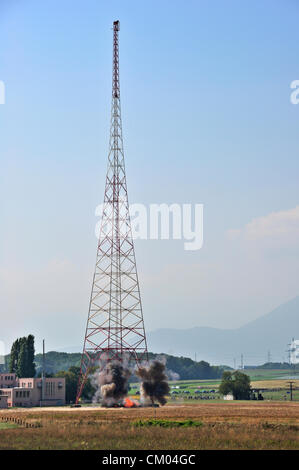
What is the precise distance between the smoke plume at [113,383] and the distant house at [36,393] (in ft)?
60.2

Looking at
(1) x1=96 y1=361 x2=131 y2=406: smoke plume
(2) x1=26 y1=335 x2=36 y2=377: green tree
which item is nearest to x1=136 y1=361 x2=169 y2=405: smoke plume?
(1) x1=96 y1=361 x2=131 y2=406: smoke plume

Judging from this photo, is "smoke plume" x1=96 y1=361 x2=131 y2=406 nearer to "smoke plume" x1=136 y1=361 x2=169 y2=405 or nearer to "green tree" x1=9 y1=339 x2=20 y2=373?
"smoke plume" x1=136 y1=361 x2=169 y2=405

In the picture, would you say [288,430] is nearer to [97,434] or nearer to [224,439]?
[224,439]

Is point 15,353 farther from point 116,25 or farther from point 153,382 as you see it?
point 116,25

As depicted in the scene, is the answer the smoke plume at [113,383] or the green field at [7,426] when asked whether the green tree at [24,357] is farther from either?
the green field at [7,426]

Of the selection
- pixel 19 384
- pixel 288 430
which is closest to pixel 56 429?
pixel 288 430

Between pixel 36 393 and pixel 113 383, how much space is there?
75.0 feet

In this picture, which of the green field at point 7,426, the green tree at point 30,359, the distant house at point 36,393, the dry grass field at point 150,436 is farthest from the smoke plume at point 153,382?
the dry grass field at point 150,436

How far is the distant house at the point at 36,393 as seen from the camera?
6275 inches

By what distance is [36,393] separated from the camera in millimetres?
162375

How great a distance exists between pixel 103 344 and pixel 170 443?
77.6 m

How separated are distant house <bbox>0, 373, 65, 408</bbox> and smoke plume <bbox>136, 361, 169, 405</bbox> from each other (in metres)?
24.0

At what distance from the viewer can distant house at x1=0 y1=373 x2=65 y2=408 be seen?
15938 cm
